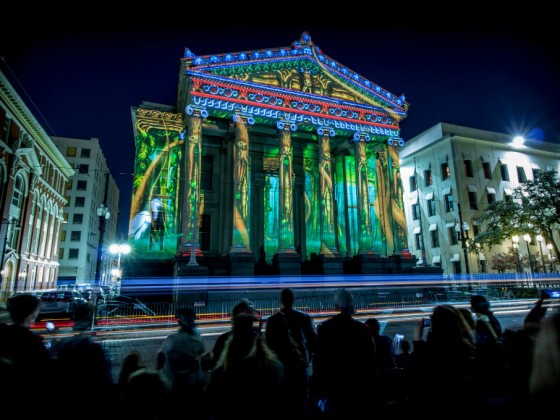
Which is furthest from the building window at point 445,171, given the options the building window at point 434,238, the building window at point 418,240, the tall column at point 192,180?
the tall column at point 192,180

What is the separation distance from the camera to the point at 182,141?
25.2 m

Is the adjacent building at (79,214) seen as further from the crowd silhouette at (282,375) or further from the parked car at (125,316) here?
the crowd silhouette at (282,375)

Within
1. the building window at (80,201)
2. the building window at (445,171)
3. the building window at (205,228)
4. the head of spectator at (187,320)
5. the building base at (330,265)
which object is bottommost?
the head of spectator at (187,320)

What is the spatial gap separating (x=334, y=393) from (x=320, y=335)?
57cm

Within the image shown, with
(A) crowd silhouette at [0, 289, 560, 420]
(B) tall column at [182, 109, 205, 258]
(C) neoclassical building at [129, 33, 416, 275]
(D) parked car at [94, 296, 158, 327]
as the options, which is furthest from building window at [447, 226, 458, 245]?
(A) crowd silhouette at [0, 289, 560, 420]

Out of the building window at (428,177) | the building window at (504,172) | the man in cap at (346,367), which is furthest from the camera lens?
the building window at (428,177)

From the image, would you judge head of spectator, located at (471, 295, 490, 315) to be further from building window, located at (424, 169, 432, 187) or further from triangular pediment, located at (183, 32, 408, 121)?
building window, located at (424, 169, 432, 187)

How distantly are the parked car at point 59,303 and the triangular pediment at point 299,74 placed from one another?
15.3 metres

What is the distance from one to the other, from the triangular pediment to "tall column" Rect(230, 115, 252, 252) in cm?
347

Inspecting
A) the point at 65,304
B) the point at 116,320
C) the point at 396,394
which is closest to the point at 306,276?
the point at 116,320

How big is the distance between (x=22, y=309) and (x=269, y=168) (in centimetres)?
2568

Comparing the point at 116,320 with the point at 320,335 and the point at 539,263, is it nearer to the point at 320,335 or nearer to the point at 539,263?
the point at 320,335

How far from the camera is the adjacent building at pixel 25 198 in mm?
29269

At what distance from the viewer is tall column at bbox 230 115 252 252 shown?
21766mm
